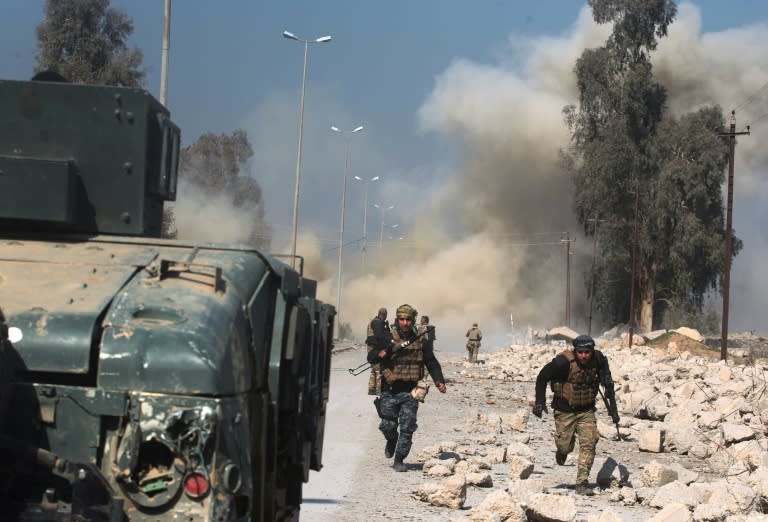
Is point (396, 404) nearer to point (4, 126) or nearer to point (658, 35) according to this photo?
point (4, 126)

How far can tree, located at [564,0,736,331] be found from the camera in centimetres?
5356

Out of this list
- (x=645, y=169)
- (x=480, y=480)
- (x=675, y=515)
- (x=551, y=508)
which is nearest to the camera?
(x=675, y=515)

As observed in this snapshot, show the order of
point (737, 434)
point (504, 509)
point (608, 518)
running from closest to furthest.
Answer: point (608, 518)
point (504, 509)
point (737, 434)

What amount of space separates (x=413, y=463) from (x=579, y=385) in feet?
7.72

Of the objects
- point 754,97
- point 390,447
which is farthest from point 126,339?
point 754,97

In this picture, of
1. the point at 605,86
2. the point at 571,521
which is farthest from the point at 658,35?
the point at 571,521

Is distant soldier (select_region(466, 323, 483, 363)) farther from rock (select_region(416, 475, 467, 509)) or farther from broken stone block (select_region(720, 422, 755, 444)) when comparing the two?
rock (select_region(416, 475, 467, 509))

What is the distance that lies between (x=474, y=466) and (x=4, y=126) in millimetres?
6698

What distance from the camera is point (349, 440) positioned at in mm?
14281

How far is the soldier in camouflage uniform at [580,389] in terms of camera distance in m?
10.7

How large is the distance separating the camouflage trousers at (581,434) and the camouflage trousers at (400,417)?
4.60 feet

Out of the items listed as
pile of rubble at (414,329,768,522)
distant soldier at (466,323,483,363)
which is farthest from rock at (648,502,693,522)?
distant soldier at (466,323,483,363)

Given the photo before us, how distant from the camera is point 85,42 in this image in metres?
42.4

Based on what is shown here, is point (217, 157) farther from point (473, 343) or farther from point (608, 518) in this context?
point (608, 518)
